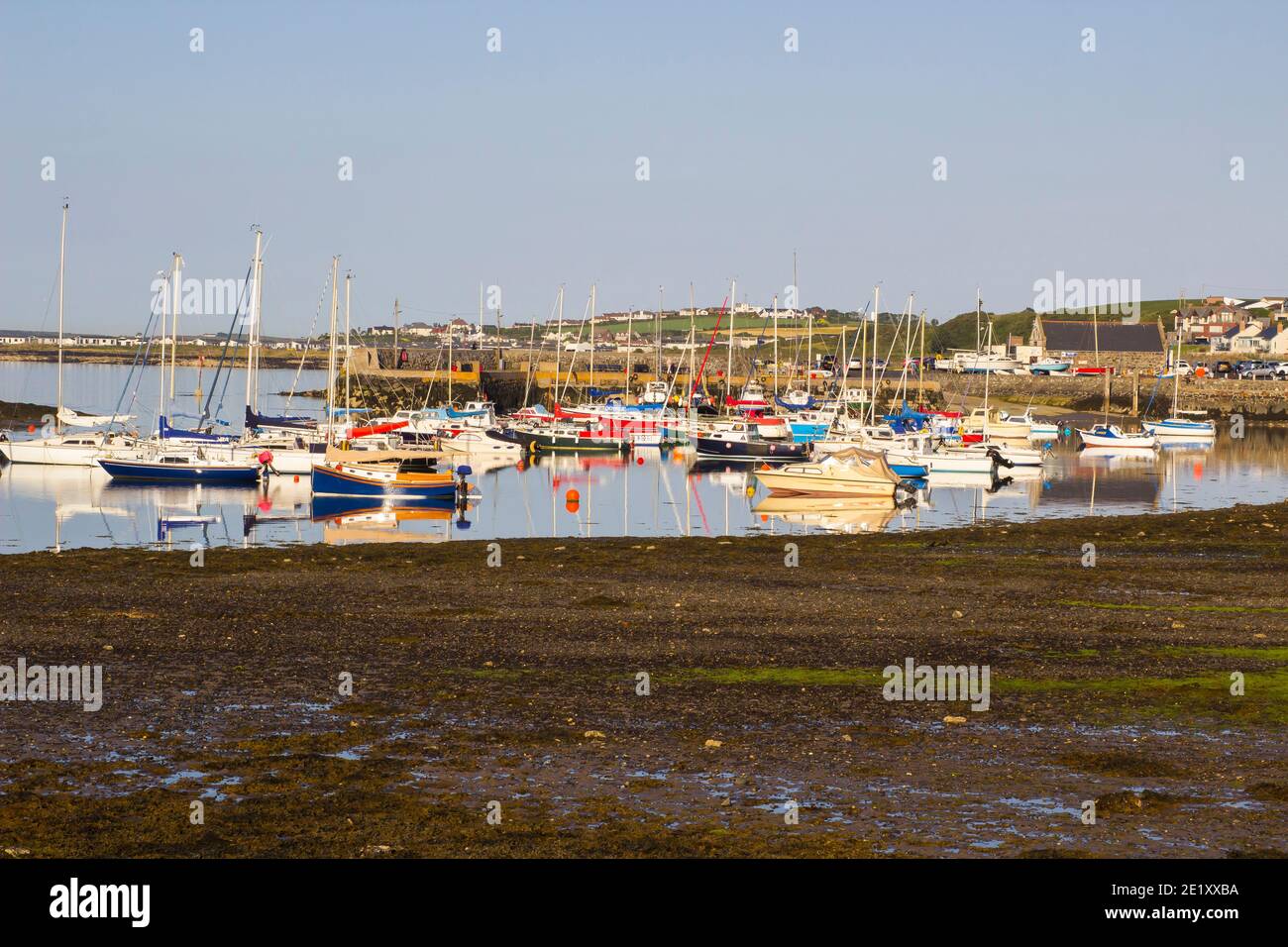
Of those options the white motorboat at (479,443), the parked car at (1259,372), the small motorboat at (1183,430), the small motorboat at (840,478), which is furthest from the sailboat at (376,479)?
the parked car at (1259,372)

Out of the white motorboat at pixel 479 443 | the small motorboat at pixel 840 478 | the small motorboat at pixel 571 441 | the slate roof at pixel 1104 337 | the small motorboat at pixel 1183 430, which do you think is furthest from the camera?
the slate roof at pixel 1104 337

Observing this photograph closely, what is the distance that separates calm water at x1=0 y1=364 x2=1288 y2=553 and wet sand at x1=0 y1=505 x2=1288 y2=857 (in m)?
14.2

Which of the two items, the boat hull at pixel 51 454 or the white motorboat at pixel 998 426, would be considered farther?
the white motorboat at pixel 998 426

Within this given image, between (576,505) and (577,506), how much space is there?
0.35m

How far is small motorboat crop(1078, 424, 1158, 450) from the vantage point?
8744 cm

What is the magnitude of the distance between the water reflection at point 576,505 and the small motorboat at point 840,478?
826 millimetres

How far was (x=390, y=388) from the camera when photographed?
11769 centimetres

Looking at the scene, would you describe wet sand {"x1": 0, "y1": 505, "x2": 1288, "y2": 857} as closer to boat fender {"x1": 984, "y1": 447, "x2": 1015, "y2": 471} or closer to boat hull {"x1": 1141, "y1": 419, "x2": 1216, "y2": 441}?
boat fender {"x1": 984, "y1": 447, "x2": 1015, "y2": 471}

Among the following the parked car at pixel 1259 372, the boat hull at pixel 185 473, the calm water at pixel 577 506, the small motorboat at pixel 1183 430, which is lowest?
the calm water at pixel 577 506

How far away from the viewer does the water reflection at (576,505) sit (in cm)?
4159

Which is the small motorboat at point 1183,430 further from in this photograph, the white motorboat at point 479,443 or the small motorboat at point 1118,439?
the white motorboat at point 479,443

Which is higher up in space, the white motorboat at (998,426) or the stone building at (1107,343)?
the stone building at (1107,343)

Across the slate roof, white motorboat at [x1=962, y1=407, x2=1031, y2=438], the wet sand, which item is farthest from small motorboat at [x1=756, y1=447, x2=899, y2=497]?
the slate roof

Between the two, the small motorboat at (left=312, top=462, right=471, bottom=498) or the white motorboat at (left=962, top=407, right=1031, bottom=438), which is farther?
the white motorboat at (left=962, top=407, right=1031, bottom=438)
